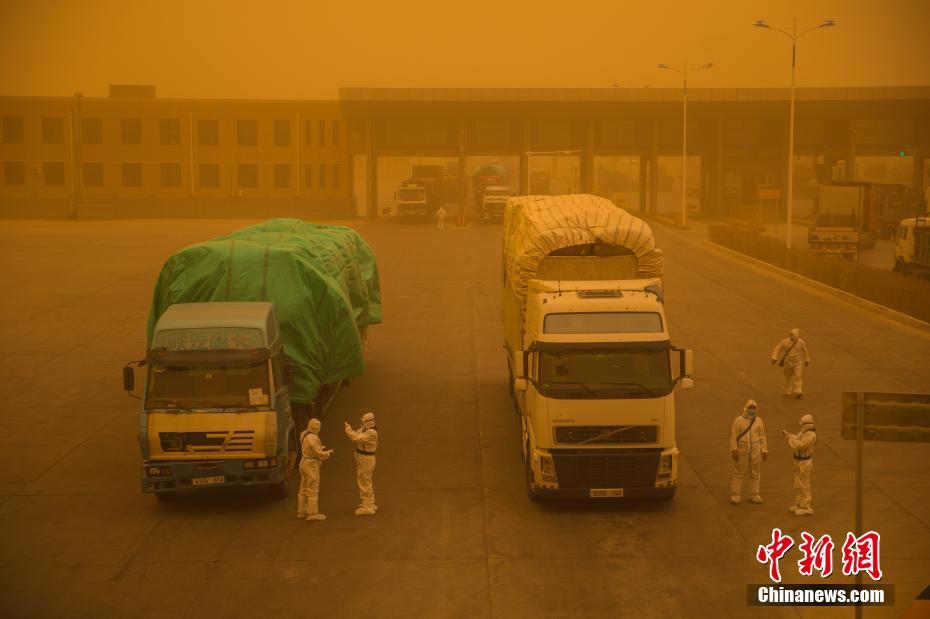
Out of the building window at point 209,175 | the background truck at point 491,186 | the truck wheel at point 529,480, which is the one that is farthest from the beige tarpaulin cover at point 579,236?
the building window at point 209,175

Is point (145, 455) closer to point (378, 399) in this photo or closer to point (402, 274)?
point (378, 399)

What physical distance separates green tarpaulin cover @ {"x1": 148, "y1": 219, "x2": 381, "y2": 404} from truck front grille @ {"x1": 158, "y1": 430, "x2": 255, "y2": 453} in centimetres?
265

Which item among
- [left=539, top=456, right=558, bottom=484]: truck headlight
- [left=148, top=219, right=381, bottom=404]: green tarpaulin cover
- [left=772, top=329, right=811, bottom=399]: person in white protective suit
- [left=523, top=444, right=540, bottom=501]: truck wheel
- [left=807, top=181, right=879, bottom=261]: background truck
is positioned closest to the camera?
[left=539, top=456, right=558, bottom=484]: truck headlight

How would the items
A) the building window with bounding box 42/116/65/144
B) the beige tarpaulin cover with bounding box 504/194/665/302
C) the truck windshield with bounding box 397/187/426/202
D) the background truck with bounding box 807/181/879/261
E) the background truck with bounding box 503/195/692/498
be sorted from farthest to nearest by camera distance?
the building window with bounding box 42/116/65/144, the truck windshield with bounding box 397/187/426/202, the background truck with bounding box 807/181/879/261, the beige tarpaulin cover with bounding box 504/194/665/302, the background truck with bounding box 503/195/692/498

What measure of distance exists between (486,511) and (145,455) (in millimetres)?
5486

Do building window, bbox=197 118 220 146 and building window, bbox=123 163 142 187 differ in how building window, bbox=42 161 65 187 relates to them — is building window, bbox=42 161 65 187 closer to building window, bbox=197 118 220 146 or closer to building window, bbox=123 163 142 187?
building window, bbox=123 163 142 187

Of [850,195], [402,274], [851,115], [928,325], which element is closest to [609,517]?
[928,325]

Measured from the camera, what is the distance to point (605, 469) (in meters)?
17.7

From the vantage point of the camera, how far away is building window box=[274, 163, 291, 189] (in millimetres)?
97144

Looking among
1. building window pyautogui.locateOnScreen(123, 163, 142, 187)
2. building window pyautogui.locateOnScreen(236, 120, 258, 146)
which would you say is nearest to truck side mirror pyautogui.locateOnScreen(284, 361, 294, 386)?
building window pyautogui.locateOnScreen(236, 120, 258, 146)

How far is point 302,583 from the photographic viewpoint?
15.1 metres

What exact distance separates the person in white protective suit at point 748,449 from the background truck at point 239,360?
24.2 feet

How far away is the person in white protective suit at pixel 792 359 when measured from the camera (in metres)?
25.2

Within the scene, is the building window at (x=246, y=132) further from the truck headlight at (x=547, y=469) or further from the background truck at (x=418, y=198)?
the truck headlight at (x=547, y=469)
